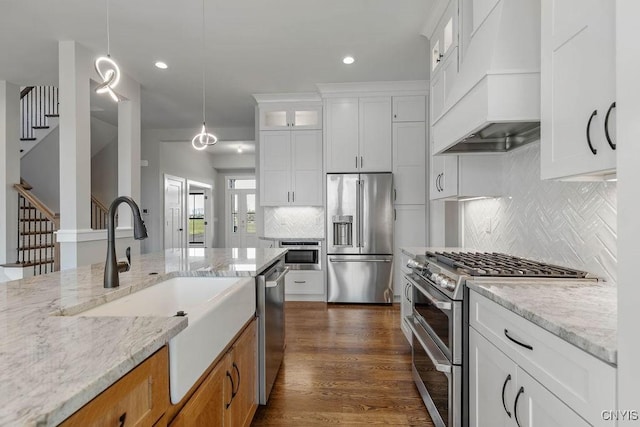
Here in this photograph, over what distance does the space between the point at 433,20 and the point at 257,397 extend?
124 inches

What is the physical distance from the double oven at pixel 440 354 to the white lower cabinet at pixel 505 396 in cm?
6

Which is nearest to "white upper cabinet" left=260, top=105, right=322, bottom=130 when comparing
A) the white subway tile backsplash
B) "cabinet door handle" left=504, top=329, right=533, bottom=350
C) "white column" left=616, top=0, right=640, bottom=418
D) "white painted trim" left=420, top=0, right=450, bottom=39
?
the white subway tile backsplash

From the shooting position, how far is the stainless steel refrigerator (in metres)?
4.48

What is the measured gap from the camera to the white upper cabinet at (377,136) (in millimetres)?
4609

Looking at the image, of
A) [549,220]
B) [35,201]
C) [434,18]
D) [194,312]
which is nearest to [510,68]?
[549,220]

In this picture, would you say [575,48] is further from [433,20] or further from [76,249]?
[76,249]

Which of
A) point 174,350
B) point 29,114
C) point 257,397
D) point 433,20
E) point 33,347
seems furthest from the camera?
point 29,114

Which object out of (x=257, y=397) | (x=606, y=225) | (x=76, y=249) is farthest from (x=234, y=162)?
(x=606, y=225)

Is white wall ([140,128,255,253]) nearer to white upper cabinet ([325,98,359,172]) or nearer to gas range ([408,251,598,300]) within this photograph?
white upper cabinet ([325,98,359,172])

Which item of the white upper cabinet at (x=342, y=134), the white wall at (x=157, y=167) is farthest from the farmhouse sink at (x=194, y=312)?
the white wall at (x=157, y=167)

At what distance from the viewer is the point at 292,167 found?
4.95 m

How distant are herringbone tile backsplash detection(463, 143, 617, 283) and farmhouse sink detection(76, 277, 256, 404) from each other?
167 centimetres

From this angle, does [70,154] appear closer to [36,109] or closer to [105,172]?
[36,109]

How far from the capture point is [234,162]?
9.63 metres
